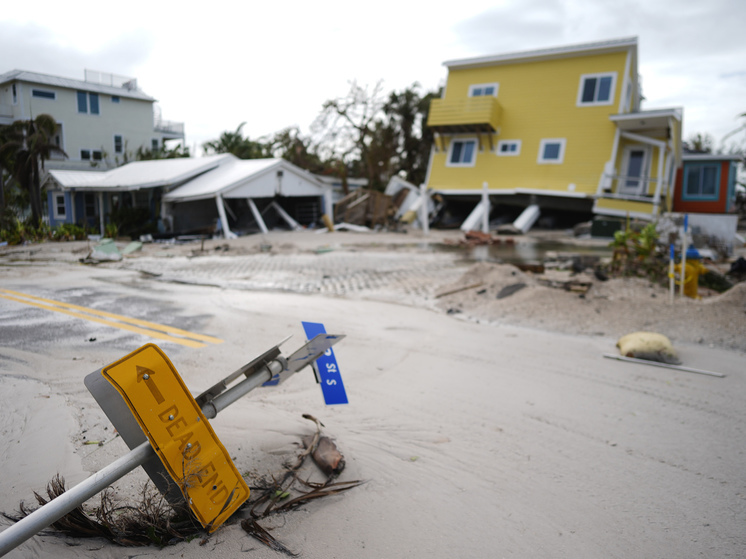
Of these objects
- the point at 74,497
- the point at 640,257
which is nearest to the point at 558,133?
the point at 640,257

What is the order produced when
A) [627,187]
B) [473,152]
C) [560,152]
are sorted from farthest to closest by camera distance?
[473,152] → [560,152] → [627,187]

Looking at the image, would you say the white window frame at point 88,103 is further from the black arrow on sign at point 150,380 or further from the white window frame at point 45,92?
the black arrow on sign at point 150,380

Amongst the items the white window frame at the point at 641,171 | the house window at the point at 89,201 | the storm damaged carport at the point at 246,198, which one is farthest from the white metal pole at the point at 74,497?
the white window frame at the point at 641,171

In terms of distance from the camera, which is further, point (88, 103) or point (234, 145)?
point (234, 145)

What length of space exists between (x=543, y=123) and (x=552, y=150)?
150cm

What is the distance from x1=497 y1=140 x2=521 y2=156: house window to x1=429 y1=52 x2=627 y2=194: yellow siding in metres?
0.21

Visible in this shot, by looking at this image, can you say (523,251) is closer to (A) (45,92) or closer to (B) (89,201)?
(B) (89,201)

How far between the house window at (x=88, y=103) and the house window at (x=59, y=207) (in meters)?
0.80

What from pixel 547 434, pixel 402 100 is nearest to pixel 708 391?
pixel 547 434

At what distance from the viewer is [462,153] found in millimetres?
27609

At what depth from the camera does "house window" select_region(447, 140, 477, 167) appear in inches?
1075

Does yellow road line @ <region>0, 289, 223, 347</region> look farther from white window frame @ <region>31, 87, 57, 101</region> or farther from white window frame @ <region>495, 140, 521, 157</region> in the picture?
white window frame @ <region>495, 140, 521, 157</region>

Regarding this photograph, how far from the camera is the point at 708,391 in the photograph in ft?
15.6

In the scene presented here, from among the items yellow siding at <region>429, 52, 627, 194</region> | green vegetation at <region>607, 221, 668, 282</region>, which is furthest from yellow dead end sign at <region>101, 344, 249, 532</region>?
yellow siding at <region>429, 52, 627, 194</region>
